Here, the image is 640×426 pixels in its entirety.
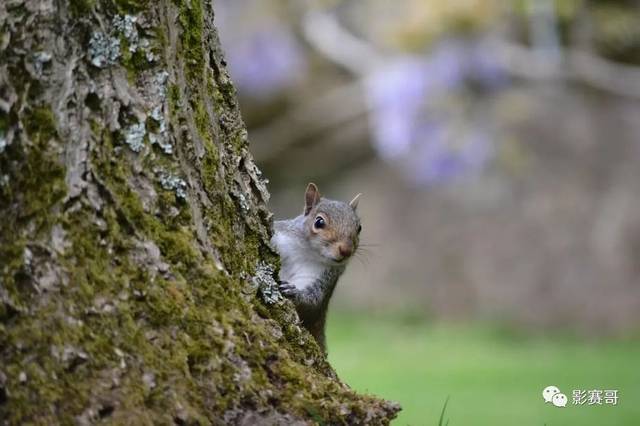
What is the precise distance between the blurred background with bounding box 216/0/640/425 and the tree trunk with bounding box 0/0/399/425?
5.31 meters

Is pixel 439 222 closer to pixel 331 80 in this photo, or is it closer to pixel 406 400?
pixel 331 80

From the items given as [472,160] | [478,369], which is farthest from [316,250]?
[472,160]

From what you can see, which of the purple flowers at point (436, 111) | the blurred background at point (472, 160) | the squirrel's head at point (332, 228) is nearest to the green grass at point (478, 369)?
Result: the blurred background at point (472, 160)

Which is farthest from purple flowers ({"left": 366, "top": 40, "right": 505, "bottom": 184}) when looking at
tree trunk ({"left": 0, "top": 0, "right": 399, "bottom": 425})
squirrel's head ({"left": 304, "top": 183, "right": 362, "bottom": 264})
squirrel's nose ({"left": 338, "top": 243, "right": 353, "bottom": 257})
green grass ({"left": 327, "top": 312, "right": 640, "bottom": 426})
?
tree trunk ({"left": 0, "top": 0, "right": 399, "bottom": 425})

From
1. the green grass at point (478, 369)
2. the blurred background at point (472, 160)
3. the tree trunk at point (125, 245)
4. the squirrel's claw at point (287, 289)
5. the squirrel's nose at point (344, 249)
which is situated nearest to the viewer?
the tree trunk at point (125, 245)

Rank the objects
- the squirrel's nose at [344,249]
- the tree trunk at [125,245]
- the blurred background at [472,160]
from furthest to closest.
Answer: the blurred background at [472,160], the squirrel's nose at [344,249], the tree trunk at [125,245]

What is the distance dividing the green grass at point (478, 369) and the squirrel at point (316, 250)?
0.99 metres

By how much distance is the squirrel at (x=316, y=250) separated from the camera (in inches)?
143

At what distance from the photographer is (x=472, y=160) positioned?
961 centimetres

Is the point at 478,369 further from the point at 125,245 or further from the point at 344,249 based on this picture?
the point at 125,245

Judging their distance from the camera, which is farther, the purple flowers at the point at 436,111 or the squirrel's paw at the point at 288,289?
the purple flowers at the point at 436,111

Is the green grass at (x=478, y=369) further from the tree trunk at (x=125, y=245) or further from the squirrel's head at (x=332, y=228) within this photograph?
the tree trunk at (x=125, y=245)

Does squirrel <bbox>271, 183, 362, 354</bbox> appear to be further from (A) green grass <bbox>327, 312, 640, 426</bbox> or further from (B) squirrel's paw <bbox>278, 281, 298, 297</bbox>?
(A) green grass <bbox>327, 312, 640, 426</bbox>

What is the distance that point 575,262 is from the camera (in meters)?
9.67
